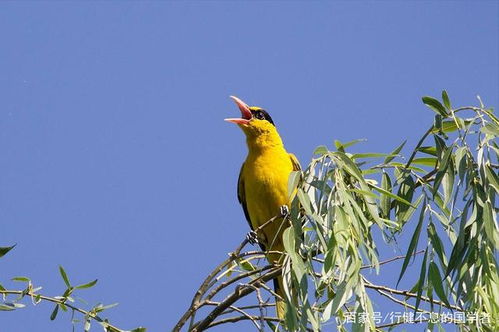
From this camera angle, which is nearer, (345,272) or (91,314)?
(345,272)

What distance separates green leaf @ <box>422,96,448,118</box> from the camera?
10.9 feet

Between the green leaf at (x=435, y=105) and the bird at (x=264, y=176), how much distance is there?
1.85m

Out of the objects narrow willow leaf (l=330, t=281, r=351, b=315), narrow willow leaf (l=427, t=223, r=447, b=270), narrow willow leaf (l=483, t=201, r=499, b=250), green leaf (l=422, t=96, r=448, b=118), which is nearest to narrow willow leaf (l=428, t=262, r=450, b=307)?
narrow willow leaf (l=427, t=223, r=447, b=270)

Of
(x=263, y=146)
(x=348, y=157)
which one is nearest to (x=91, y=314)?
(x=348, y=157)

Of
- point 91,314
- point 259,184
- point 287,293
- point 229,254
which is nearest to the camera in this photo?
point 287,293

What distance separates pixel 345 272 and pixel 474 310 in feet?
1.56

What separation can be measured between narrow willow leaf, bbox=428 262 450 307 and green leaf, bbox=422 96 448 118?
1.83 ft

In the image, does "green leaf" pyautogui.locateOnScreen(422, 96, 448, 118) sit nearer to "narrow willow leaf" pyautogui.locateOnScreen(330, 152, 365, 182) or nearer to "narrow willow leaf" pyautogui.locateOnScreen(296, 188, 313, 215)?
→ "narrow willow leaf" pyautogui.locateOnScreen(330, 152, 365, 182)

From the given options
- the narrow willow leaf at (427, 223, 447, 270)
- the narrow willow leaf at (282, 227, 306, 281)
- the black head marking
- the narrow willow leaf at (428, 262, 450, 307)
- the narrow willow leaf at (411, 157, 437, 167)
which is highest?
the black head marking

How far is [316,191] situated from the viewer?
3430mm

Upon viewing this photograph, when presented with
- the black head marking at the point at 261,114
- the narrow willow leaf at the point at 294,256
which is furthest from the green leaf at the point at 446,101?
the black head marking at the point at 261,114

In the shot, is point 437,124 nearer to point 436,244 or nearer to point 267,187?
point 436,244

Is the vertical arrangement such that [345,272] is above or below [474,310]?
above

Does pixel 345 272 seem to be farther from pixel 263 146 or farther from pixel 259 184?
pixel 263 146
